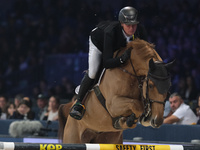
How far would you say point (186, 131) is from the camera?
316 inches

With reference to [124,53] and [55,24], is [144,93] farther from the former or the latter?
[55,24]

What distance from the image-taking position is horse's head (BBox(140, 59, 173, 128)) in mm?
5542

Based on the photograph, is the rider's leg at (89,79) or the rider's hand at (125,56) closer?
the rider's hand at (125,56)

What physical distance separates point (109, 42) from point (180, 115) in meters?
3.26

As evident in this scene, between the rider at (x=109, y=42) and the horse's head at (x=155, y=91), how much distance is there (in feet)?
1.47

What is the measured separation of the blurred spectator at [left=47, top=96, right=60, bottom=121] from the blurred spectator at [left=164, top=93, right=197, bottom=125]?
2.53 meters

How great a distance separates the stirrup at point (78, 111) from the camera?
6496 millimetres

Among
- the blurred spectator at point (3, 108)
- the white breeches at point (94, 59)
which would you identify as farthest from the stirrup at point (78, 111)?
the blurred spectator at point (3, 108)

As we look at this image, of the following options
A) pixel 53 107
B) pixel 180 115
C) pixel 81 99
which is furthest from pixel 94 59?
pixel 53 107

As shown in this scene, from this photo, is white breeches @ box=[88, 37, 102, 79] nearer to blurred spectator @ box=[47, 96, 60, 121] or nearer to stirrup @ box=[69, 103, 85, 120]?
stirrup @ box=[69, 103, 85, 120]

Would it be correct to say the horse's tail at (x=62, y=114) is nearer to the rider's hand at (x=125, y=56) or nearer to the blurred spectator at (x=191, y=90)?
the rider's hand at (x=125, y=56)

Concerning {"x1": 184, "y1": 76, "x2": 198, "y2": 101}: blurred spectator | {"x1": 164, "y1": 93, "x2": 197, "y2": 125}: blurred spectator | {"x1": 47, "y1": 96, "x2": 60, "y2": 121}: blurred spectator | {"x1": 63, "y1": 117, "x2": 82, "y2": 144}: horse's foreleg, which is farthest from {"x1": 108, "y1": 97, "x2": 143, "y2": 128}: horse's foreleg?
{"x1": 184, "y1": 76, "x2": 198, "y2": 101}: blurred spectator

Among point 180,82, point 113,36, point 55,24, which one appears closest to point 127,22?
point 113,36

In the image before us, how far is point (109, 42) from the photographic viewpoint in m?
6.05
